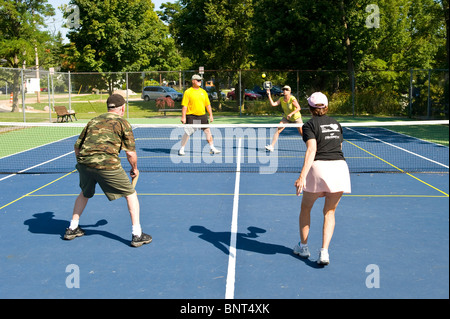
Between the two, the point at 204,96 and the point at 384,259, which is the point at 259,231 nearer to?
the point at 384,259

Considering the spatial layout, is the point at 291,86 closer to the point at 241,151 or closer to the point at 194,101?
the point at 241,151

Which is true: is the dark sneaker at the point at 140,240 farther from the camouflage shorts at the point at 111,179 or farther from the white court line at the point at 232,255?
the white court line at the point at 232,255

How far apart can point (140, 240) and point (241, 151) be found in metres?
8.38

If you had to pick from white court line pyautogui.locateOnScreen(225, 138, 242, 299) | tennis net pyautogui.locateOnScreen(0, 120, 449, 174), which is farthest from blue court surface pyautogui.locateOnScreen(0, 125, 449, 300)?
tennis net pyautogui.locateOnScreen(0, 120, 449, 174)

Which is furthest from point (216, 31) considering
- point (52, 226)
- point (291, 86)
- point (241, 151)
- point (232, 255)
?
point (232, 255)

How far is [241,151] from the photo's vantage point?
1403cm

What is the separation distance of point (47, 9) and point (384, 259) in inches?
1275

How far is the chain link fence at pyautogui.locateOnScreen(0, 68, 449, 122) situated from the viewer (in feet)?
88.9

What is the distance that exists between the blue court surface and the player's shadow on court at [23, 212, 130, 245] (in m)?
0.03

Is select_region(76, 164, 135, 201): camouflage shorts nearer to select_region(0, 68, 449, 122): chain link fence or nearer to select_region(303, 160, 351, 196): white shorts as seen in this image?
select_region(303, 160, 351, 196): white shorts

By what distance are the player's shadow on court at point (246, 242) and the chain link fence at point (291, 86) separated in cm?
2139

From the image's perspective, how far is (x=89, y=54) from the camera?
3416 cm

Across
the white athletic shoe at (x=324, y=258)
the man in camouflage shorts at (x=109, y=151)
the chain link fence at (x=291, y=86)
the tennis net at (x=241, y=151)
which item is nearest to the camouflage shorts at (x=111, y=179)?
the man in camouflage shorts at (x=109, y=151)

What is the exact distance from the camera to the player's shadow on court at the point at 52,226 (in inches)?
252
